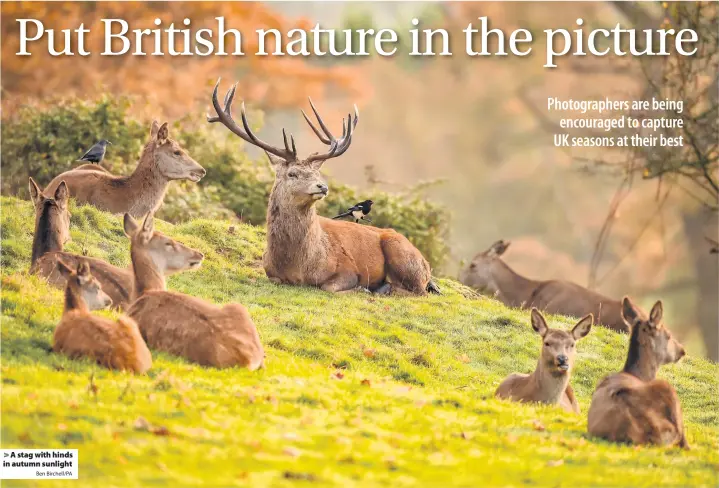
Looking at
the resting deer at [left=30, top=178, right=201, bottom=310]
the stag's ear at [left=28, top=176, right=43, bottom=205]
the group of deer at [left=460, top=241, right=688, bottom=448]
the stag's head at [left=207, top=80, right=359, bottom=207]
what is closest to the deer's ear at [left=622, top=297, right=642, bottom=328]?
the group of deer at [left=460, top=241, right=688, bottom=448]

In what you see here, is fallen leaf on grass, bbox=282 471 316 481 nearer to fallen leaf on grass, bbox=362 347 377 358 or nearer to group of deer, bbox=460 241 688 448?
group of deer, bbox=460 241 688 448

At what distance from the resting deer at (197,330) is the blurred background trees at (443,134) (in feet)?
25.3

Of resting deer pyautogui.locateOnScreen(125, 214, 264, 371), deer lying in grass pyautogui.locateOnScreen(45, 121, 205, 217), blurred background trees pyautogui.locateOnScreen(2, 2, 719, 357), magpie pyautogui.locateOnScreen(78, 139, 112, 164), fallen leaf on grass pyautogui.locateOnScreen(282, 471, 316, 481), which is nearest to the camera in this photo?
fallen leaf on grass pyautogui.locateOnScreen(282, 471, 316, 481)

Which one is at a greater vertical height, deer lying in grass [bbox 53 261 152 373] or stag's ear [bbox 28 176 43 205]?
stag's ear [bbox 28 176 43 205]

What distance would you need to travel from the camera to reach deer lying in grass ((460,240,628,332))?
53.0 ft

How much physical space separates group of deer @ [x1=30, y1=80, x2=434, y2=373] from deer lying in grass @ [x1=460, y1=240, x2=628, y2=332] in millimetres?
2842

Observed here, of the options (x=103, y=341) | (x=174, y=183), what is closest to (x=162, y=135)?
(x=174, y=183)

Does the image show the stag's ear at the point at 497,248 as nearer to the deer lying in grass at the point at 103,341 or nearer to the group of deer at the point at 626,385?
the group of deer at the point at 626,385

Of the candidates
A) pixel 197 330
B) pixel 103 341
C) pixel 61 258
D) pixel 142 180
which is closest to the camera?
pixel 103 341

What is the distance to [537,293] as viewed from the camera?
17.2 meters

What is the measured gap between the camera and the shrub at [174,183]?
18344 mm

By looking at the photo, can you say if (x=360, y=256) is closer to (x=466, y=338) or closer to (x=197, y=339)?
(x=466, y=338)

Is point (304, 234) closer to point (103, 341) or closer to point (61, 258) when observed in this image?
point (61, 258)

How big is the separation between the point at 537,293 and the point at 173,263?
845cm
